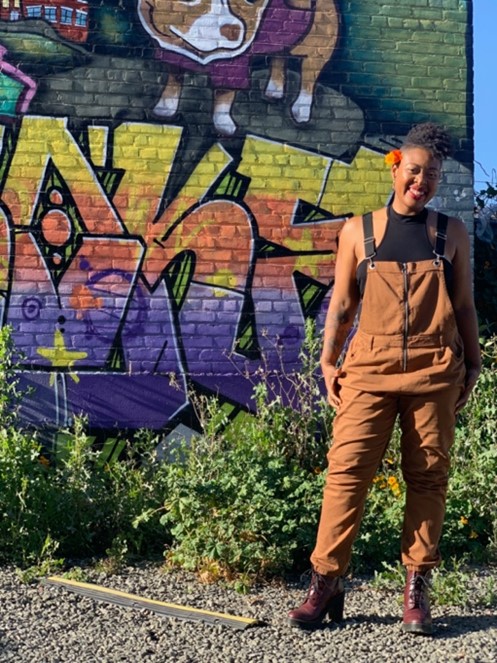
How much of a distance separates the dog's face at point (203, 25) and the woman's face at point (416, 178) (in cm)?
376

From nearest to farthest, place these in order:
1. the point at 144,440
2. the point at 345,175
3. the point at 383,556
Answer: the point at 383,556, the point at 144,440, the point at 345,175

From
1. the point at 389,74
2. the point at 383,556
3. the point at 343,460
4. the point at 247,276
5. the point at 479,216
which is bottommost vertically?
the point at 383,556

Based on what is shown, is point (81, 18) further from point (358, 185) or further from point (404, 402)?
point (404, 402)

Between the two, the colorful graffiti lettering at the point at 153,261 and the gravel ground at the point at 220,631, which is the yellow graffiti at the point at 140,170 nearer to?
the colorful graffiti lettering at the point at 153,261

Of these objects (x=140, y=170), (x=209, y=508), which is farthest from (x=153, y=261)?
(x=209, y=508)

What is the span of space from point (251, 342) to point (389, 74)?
2.42m

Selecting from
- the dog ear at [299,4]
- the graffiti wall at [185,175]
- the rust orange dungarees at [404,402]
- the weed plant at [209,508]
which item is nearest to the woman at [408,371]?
the rust orange dungarees at [404,402]

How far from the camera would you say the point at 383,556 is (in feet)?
17.5

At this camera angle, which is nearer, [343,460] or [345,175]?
[343,460]

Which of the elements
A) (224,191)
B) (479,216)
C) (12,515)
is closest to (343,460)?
(12,515)

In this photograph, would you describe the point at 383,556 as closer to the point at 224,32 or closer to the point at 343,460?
the point at 343,460

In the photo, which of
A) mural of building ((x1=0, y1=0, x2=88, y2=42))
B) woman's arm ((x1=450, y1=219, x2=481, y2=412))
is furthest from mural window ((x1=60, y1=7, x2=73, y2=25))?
woman's arm ((x1=450, y1=219, x2=481, y2=412))

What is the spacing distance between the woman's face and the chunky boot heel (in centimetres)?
173

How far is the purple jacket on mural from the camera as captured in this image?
24.9 ft
